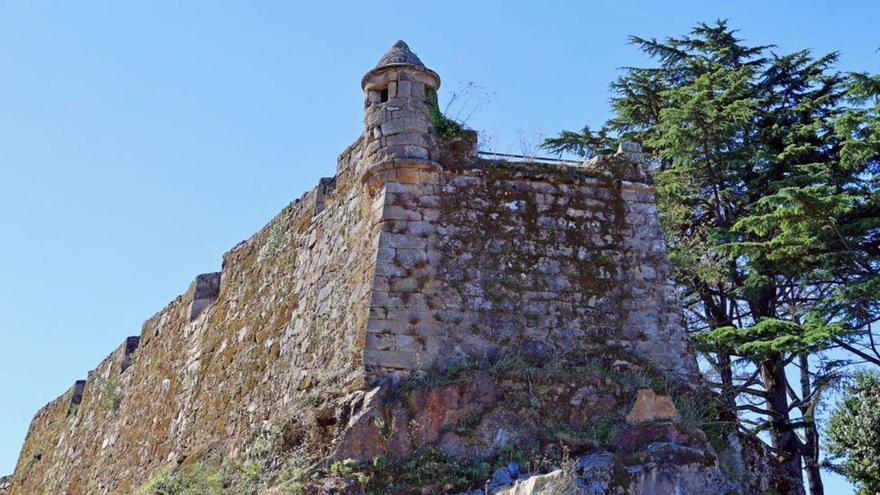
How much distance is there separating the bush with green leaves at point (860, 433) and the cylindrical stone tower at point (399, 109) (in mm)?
7217

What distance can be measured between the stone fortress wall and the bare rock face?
603 mm

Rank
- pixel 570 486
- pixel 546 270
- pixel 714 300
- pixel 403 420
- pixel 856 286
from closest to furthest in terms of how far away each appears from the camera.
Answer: pixel 570 486 < pixel 403 420 < pixel 546 270 < pixel 856 286 < pixel 714 300

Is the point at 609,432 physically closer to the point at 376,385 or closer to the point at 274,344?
the point at 376,385

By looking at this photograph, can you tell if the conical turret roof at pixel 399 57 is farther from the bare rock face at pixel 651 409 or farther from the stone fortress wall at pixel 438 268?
the bare rock face at pixel 651 409

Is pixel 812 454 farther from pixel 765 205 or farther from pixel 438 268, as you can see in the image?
pixel 438 268

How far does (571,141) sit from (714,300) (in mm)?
3972

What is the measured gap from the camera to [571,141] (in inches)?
774

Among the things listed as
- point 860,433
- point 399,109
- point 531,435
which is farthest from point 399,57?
point 860,433

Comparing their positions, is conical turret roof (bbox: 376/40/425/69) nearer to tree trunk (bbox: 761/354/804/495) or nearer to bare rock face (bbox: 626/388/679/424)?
bare rock face (bbox: 626/388/679/424)

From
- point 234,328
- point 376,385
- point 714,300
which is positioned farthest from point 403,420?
point 714,300

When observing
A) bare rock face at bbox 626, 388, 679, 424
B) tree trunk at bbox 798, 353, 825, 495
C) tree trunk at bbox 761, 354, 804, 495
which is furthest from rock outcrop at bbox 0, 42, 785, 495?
tree trunk at bbox 798, 353, 825, 495

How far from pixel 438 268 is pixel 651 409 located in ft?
7.13

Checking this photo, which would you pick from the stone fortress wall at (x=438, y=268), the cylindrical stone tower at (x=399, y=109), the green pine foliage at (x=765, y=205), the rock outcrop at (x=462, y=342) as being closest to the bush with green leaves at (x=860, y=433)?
the green pine foliage at (x=765, y=205)

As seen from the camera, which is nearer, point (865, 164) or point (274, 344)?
point (274, 344)
